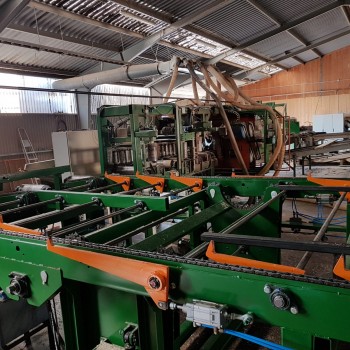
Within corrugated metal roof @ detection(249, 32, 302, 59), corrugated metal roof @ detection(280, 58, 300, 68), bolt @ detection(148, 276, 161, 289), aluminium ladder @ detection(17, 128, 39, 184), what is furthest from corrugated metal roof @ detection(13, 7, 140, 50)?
corrugated metal roof @ detection(280, 58, 300, 68)

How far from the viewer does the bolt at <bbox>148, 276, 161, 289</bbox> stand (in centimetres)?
119

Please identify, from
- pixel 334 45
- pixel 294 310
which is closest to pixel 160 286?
pixel 294 310

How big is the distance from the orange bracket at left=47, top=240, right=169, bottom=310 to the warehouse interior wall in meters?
18.3

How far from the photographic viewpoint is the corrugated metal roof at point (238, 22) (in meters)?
8.35

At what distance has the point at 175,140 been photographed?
19.3 ft

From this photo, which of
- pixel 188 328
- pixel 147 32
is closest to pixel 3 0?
pixel 147 32

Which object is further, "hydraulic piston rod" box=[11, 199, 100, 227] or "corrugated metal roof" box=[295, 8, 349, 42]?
"corrugated metal roof" box=[295, 8, 349, 42]

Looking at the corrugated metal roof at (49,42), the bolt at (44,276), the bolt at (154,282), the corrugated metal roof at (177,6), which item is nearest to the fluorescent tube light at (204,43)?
the corrugated metal roof at (177,6)

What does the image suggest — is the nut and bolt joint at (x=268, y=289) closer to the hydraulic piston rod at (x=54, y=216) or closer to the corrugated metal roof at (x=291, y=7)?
the hydraulic piston rod at (x=54, y=216)

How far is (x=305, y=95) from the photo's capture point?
1828cm

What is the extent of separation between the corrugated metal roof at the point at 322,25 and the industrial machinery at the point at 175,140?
5708 mm

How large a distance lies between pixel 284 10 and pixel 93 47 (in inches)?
211

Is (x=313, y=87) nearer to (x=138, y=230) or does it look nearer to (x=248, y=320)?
(x=138, y=230)

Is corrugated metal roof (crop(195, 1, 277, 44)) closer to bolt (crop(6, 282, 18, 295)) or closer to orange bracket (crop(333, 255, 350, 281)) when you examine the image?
orange bracket (crop(333, 255, 350, 281))
